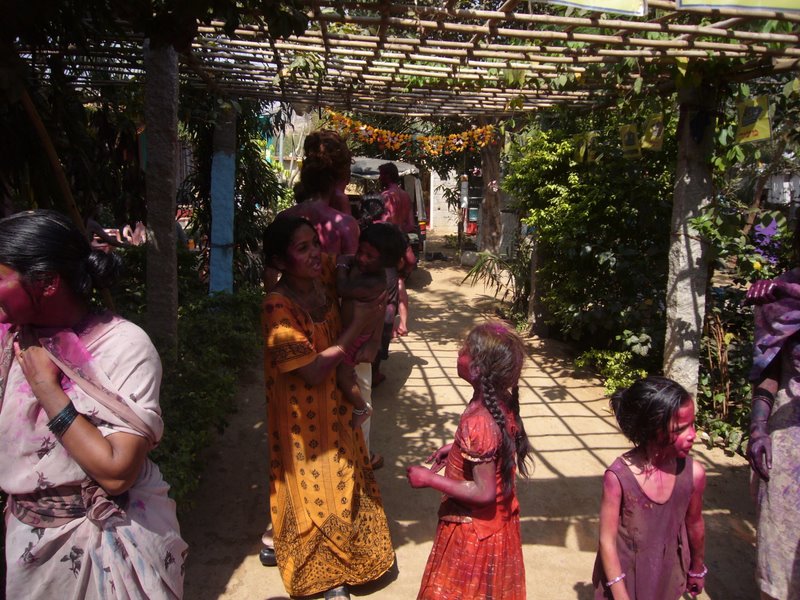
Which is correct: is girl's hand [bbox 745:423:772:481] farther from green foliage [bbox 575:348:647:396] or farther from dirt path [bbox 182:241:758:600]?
green foliage [bbox 575:348:647:396]

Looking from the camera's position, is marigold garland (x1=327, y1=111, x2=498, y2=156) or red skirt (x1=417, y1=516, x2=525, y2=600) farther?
marigold garland (x1=327, y1=111, x2=498, y2=156)

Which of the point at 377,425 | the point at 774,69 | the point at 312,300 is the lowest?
the point at 377,425

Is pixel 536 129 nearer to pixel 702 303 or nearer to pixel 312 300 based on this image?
pixel 702 303

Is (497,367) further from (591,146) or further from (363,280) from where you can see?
(591,146)

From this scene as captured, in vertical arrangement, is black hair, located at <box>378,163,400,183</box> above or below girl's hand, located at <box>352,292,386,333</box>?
above

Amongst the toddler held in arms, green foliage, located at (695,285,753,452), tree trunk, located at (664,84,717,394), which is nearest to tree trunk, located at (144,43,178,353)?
the toddler held in arms

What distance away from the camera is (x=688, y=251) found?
4500 millimetres

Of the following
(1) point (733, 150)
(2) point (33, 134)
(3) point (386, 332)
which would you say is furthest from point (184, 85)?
(1) point (733, 150)

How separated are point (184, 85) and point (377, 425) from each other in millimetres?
3391

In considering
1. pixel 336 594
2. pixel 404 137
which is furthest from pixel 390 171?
pixel 404 137

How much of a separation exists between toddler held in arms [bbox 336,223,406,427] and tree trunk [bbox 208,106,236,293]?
366 centimetres

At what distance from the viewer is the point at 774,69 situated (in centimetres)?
350

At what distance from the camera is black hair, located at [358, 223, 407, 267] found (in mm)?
2633

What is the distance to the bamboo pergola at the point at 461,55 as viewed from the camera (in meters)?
2.87
